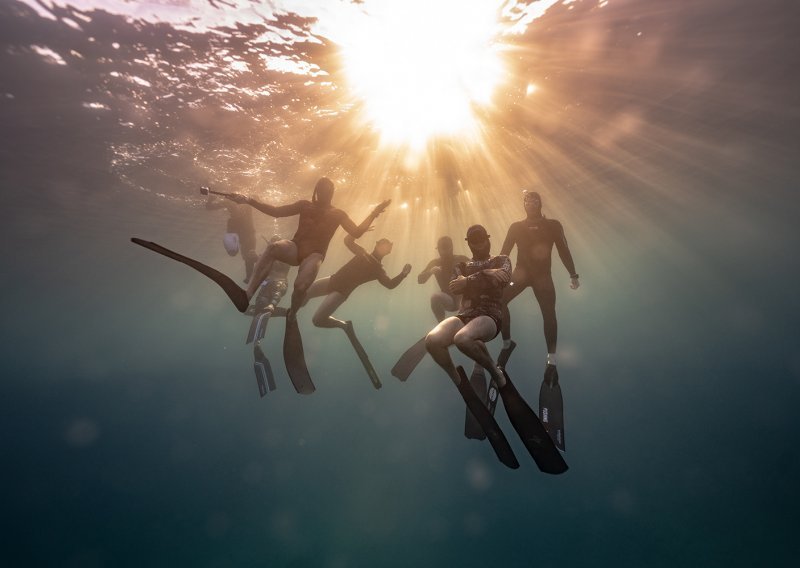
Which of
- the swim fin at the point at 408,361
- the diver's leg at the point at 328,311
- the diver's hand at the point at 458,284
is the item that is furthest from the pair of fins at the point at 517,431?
the diver's leg at the point at 328,311

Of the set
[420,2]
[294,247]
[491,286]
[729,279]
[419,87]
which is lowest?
[491,286]

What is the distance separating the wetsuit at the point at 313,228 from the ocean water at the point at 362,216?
388 cm

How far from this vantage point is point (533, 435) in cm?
407

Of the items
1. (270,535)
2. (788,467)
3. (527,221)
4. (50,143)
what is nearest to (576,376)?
(788,467)

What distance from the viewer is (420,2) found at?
243 inches

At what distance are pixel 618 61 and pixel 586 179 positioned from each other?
8.97m

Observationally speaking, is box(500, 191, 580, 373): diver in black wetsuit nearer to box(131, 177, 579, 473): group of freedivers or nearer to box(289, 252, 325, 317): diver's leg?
box(131, 177, 579, 473): group of freedivers

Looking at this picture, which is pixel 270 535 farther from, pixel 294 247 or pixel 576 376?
pixel 576 376

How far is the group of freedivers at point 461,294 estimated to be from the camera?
407 cm

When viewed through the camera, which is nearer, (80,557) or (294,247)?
(294,247)

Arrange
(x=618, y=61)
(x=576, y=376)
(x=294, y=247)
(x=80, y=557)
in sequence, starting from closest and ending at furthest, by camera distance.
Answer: (x=294, y=247), (x=618, y=61), (x=80, y=557), (x=576, y=376)

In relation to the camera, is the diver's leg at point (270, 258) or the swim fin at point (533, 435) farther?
the diver's leg at point (270, 258)

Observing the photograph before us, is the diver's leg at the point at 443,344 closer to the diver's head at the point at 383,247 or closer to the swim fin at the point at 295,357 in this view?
the swim fin at the point at 295,357

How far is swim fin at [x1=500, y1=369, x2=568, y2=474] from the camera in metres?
3.91
